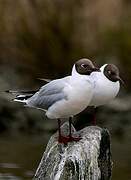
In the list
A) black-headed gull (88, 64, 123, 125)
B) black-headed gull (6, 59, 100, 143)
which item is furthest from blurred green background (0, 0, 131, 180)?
black-headed gull (6, 59, 100, 143)

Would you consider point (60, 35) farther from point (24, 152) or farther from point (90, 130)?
point (90, 130)

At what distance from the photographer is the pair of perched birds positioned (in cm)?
707

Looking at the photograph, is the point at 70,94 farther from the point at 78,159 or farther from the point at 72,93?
the point at 78,159

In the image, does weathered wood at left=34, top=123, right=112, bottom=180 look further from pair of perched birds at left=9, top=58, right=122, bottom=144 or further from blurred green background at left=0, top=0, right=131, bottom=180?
blurred green background at left=0, top=0, right=131, bottom=180

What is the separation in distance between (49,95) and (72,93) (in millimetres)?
335

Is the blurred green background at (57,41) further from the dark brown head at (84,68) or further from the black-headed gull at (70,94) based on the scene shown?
the dark brown head at (84,68)

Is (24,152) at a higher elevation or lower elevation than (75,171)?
lower

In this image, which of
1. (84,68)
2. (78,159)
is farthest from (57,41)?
(78,159)

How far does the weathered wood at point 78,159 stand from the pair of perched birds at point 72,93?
0.10 m

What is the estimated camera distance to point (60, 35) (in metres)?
15.4

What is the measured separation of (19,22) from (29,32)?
11.5 inches

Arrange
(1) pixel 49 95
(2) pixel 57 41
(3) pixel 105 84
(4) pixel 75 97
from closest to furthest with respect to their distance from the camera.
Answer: (4) pixel 75 97
(1) pixel 49 95
(3) pixel 105 84
(2) pixel 57 41

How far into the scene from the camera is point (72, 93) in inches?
279

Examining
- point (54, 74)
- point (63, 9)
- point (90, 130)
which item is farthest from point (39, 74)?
point (90, 130)
